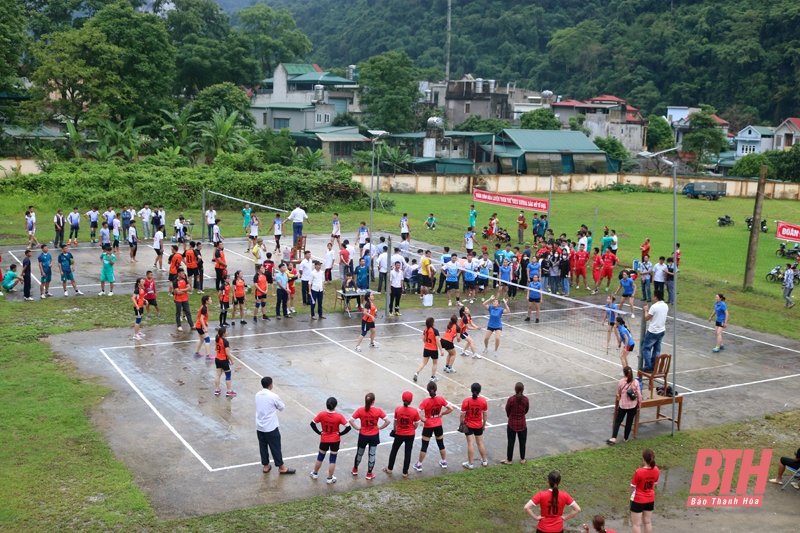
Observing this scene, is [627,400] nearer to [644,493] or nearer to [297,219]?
[644,493]

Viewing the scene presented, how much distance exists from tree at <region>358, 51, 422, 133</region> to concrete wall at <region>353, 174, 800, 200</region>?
21.4 metres

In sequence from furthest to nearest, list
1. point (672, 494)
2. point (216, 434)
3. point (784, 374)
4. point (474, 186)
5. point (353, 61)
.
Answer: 1. point (353, 61)
2. point (474, 186)
3. point (784, 374)
4. point (216, 434)
5. point (672, 494)

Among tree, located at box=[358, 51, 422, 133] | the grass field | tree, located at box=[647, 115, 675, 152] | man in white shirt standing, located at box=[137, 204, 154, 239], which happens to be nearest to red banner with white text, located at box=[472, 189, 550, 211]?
the grass field

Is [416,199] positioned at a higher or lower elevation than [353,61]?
lower

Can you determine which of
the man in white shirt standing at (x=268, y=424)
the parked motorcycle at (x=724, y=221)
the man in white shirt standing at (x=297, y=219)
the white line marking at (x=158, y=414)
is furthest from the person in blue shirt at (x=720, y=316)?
the parked motorcycle at (x=724, y=221)

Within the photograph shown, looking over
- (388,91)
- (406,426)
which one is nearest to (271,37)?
(388,91)

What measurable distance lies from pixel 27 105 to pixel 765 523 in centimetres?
5276

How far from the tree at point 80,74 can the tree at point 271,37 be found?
49.8 metres

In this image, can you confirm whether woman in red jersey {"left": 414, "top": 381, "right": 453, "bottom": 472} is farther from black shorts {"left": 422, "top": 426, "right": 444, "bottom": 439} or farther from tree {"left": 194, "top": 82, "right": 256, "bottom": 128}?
tree {"left": 194, "top": 82, "right": 256, "bottom": 128}

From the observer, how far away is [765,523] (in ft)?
42.3

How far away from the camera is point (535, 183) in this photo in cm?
6412

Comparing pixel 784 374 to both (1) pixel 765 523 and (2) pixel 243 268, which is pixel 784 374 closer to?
(1) pixel 765 523

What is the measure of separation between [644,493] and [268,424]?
238 inches

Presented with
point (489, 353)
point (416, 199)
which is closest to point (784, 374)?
point (489, 353)
